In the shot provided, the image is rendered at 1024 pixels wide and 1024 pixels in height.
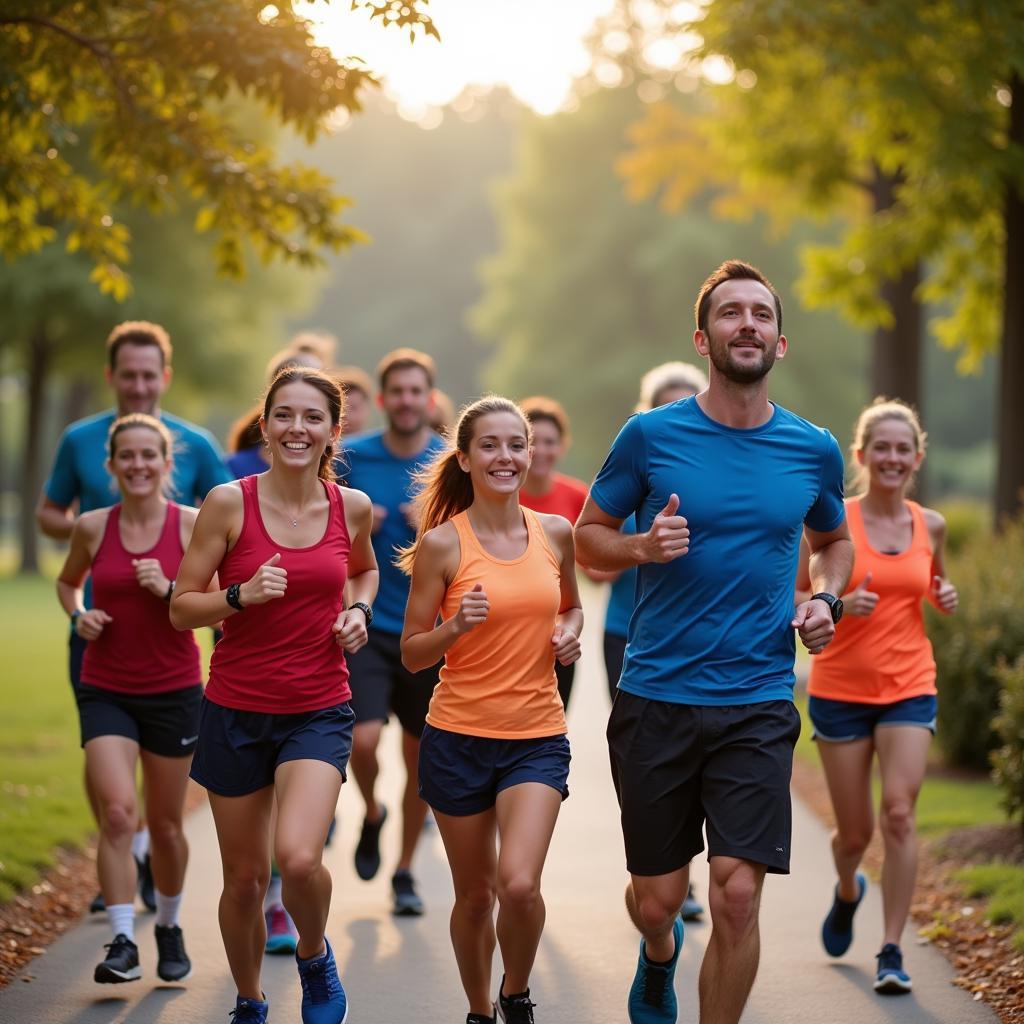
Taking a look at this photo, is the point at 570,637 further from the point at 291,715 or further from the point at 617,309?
the point at 617,309

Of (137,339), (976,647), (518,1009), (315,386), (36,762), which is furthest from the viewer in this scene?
(36,762)

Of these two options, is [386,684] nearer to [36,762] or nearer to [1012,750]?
[1012,750]

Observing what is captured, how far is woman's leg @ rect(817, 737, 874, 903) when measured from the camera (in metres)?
6.71

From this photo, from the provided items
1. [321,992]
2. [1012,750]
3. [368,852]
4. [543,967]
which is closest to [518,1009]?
[321,992]

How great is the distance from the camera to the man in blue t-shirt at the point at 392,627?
26.1 ft

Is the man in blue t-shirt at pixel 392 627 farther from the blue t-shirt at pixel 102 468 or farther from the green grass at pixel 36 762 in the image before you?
the green grass at pixel 36 762

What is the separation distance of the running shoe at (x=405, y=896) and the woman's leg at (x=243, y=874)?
2243 millimetres

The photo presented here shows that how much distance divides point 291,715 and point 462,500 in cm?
100

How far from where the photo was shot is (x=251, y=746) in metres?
5.47

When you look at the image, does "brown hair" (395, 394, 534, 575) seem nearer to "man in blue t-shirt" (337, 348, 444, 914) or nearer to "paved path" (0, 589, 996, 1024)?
"paved path" (0, 589, 996, 1024)

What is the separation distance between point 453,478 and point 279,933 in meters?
2.42

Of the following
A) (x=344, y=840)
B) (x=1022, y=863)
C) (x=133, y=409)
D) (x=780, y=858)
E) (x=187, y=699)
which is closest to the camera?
(x=780, y=858)

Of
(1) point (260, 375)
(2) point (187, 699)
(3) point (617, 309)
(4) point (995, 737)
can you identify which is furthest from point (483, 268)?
(2) point (187, 699)

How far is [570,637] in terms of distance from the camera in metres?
5.45
